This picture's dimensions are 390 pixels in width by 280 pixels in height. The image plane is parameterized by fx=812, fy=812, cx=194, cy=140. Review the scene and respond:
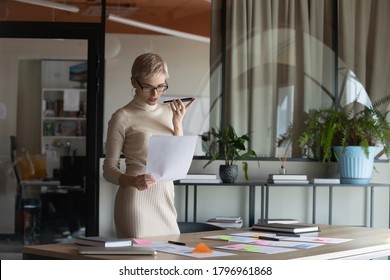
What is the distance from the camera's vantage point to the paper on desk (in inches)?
139

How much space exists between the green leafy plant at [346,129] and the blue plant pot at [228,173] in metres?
0.66

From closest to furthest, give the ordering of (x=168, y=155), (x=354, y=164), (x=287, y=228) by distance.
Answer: (x=168, y=155) < (x=287, y=228) < (x=354, y=164)

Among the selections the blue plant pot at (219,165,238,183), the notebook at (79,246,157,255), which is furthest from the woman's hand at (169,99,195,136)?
the blue plant pot at (219,165,238,183)

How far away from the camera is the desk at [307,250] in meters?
2.97

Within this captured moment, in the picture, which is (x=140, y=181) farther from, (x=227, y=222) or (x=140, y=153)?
(x=227, y=222)

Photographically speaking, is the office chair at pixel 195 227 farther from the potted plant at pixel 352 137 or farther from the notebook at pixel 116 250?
the potted plant at pixel 352 137

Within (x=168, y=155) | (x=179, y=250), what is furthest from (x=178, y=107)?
(x=179, y=250)

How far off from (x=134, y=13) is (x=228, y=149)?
1.39 meters

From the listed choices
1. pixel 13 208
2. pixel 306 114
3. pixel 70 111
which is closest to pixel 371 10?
pixel 306 114

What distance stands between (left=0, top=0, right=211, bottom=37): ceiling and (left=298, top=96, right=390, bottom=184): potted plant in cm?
125

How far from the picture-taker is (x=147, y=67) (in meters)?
3.73

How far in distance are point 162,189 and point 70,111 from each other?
10.4 ft
